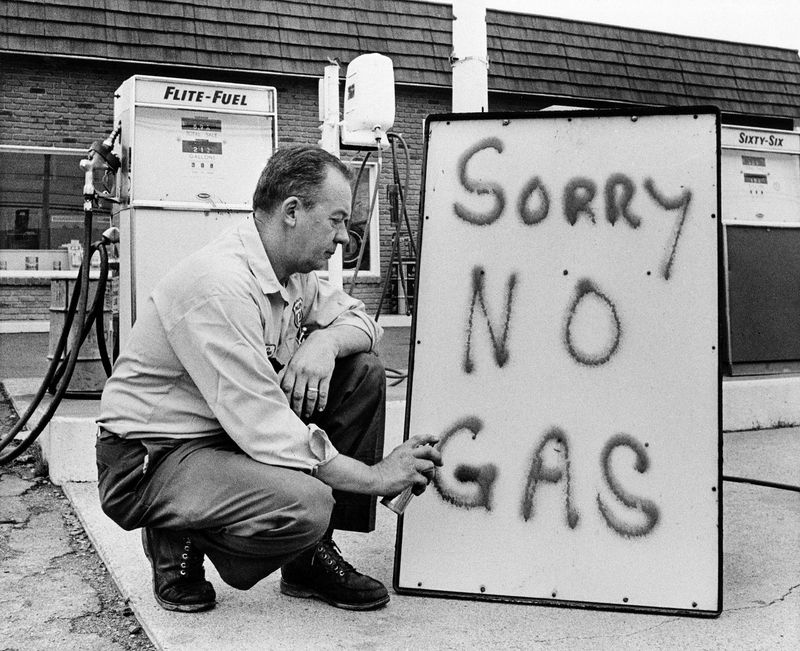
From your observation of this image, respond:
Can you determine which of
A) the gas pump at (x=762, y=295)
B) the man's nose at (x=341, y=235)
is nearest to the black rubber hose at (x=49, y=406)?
the man's nose at (x=341, y=235)

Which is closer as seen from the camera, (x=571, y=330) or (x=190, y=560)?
(x=190, y=560)

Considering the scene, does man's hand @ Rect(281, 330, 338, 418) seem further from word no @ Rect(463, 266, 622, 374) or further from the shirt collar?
word no @ Rect(463, 266, 622, 374)

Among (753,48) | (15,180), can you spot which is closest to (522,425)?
(15,180)

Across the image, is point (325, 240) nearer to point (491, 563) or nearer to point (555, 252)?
point (555, 252)

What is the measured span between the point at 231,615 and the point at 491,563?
0.77m

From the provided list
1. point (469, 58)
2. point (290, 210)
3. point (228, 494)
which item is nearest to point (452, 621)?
point (228, 494)

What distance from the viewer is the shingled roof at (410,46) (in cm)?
1083

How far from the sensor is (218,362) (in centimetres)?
239

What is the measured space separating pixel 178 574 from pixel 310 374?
0.69 metres

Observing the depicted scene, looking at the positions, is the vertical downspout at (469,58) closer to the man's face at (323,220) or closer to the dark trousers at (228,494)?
the man's face at (323,220)

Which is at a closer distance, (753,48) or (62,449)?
(62,449)

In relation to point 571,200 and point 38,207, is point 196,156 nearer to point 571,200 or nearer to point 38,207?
point 571,200

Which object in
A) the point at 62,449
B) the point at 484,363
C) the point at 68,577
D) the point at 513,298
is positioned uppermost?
the point at 513,298

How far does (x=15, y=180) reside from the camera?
11.3 meters
